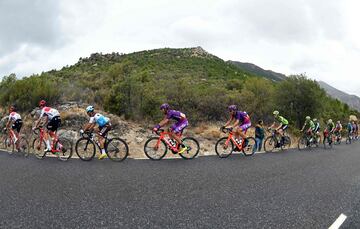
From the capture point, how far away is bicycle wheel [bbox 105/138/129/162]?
10.3 m

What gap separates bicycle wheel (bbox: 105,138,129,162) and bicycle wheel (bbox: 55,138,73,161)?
1358 mm

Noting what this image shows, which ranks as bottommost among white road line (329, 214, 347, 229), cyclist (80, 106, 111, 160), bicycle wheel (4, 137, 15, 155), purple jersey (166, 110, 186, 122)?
white road line (329, 214, 347, 229)

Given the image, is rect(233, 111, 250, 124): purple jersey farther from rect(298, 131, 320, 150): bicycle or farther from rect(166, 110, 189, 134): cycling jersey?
rect(298, 131, 320, 150): bicycle

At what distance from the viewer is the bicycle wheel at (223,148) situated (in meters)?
11.9

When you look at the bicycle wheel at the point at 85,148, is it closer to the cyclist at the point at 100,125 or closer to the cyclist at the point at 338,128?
the cyclist at the point at 100,125

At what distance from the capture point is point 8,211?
16.7ft

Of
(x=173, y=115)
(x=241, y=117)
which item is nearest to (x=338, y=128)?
(x=241, y=117)

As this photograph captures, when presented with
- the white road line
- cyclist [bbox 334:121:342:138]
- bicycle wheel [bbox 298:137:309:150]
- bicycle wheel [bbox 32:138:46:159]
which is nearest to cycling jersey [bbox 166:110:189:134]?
bicycle wheel [bbox 32:138:46:159]

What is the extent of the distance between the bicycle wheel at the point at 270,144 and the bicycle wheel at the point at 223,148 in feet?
11.8

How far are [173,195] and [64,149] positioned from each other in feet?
19.3

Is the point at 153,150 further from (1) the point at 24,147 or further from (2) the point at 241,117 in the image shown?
(1) the point at 24,147

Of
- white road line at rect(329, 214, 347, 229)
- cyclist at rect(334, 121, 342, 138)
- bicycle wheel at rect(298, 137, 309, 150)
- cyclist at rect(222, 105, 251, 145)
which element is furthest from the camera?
cyclist at rect(334, 121, 342, 138)

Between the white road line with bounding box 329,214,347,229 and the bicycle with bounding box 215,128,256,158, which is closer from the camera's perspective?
the white road line with bounding box 329,214,347,229

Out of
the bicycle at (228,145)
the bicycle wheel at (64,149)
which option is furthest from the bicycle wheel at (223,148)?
the bicycle wheel at (64,149)
